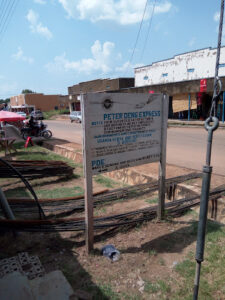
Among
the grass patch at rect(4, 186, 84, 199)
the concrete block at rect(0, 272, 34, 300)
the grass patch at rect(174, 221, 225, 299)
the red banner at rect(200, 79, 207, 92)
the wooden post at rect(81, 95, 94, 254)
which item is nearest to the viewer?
the concrete block at rect(0, 272, 34, 300)

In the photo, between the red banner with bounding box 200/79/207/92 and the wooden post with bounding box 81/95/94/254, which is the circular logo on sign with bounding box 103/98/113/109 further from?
the red banner with bounding box 200/79/207/92

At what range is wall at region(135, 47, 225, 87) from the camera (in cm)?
2550

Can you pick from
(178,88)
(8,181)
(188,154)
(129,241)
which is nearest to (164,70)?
(178,88)

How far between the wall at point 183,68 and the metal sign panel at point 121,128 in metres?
23.5

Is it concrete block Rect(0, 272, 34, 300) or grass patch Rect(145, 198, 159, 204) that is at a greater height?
concrete block Rect(0, 272, 34, 300)

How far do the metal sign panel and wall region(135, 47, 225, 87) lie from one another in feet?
77.2

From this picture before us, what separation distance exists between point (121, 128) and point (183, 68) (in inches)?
1107

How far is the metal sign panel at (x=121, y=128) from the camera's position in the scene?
2.89 meters

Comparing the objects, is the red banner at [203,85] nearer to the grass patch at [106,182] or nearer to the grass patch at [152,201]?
the grass patch at [106,182]

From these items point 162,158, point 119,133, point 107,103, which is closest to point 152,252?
point 162,158

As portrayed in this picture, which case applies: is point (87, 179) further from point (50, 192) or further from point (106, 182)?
point (106, 182)

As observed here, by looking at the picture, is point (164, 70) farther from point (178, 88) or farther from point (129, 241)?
point (129, 241)

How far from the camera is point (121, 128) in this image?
3191 millimetres

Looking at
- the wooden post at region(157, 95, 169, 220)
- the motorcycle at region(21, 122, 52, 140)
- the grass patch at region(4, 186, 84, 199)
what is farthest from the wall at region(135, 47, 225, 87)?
the wooden post at region(157, 95, 169, 220)
